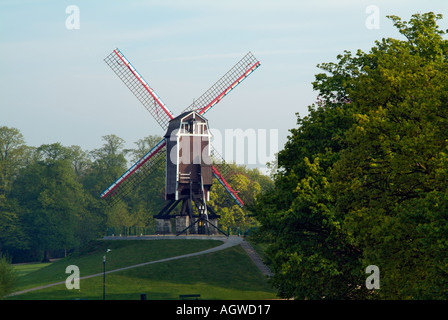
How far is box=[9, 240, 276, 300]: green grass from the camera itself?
2075 inches

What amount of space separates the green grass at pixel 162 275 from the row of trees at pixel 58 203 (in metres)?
25.0

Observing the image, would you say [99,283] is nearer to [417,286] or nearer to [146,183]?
[417,286]

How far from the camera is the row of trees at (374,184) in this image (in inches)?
1022

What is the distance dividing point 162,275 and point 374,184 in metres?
33.4

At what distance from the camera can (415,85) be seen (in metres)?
29.1

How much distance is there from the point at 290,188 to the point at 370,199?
34.1 feet

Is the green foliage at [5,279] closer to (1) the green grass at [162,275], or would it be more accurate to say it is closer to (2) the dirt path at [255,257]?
(1) the green grass at [162,275]

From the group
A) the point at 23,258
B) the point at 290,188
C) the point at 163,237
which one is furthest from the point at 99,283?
the point at 23,258

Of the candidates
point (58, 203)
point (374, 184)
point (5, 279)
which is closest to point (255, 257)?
point (5, 279)

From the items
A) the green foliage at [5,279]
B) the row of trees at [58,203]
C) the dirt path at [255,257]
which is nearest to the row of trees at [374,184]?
the dirt path at [255,257]

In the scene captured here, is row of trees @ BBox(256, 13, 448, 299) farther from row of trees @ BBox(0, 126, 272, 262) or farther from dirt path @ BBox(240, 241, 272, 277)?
row of trees @ BBox(0, 126, 272, 262)

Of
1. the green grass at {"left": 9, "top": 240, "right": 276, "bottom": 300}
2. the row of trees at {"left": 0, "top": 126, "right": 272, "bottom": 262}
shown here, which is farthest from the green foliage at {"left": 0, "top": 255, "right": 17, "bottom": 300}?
the row of trees at {"left": 0, "top": 126, "right": 272, "bottom": 262}

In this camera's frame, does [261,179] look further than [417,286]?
Yes
